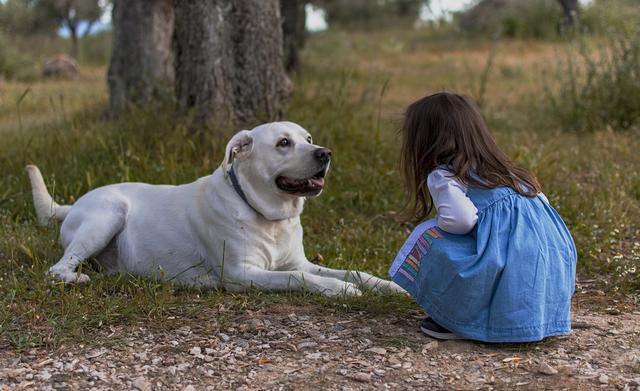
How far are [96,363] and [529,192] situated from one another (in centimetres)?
205

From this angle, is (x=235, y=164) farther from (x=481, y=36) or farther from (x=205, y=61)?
(x=481, y=36)

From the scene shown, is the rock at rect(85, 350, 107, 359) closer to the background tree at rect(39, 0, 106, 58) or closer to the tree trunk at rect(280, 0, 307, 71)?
the tree trunk at rect(280, 0, 307, 71)

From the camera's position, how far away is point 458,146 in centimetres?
367

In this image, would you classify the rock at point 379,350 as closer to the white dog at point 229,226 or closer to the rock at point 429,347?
the rock at point 429,347

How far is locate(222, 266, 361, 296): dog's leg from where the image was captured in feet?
13.6

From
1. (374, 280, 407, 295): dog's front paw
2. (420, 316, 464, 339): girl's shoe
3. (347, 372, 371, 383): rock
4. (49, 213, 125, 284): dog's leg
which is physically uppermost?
(49, 213, 125, 284): dog's leg

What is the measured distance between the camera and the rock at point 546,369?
3301 mm

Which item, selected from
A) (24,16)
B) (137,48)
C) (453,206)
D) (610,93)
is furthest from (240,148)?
(24,16)

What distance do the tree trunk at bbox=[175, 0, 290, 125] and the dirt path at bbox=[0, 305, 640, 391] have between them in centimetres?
303

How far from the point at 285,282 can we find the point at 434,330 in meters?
0.88

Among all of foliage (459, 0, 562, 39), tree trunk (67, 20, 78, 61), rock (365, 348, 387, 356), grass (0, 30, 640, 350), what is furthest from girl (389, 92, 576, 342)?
tree trunk (67, 20, 78, 61)

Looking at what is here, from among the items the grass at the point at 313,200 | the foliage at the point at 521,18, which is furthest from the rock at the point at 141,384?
the foliage at the point at 521,18

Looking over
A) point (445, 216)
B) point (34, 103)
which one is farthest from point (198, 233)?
point (34, 103)

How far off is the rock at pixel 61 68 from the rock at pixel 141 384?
483 inches
